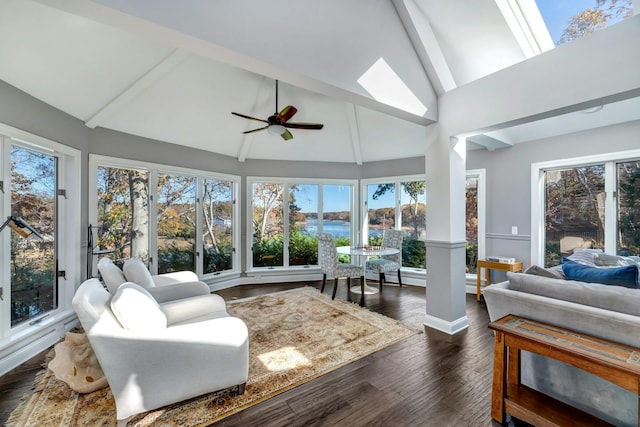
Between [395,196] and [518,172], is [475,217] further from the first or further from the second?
[395,196]

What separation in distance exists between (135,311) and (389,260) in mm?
4058

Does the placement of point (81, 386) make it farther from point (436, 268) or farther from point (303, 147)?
point (303, 147)

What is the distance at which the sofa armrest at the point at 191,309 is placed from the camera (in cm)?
231

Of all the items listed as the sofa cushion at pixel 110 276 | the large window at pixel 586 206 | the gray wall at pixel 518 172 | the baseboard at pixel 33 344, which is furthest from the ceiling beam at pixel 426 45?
the baseboard at pixel 33 344

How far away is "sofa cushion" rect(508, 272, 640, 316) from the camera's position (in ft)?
4.99

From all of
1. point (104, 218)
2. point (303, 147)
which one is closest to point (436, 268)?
point (303, 147)

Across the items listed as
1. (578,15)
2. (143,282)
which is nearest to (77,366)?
(143,282)

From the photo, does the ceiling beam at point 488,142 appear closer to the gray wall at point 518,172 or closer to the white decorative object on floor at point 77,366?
the gray wall at point 518,172

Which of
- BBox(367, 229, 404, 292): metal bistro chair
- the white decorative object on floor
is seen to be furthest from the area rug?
BBox(367, 229, 404, 292): metal bistro chair

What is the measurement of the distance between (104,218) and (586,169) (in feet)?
21.8

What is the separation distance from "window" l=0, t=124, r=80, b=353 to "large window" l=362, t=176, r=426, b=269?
15.6 ft

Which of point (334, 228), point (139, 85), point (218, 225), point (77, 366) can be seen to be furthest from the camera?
point (334, 228)

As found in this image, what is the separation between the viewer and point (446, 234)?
10.1 feet

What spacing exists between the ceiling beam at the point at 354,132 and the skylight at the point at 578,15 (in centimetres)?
255
